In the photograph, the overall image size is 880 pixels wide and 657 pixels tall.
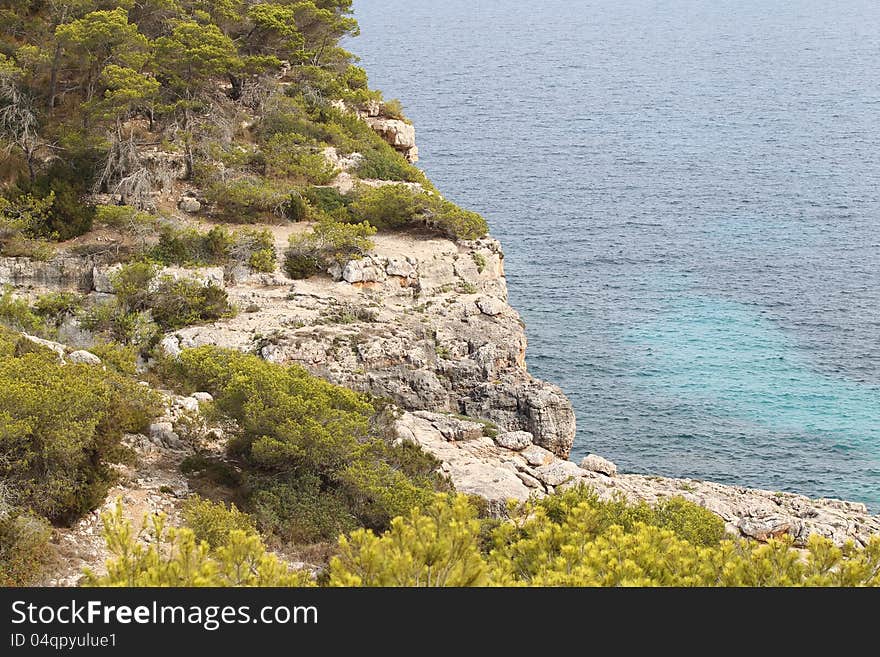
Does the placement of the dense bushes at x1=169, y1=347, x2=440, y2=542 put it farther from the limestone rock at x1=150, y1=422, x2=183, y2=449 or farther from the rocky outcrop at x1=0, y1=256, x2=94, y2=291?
the rocky outcrop at x1=0, y1=256, x2=94, y2=291

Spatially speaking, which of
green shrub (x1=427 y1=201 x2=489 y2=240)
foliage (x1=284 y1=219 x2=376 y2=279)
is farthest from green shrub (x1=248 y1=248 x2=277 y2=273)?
green shrub (x1=427 y1=201 x2=489 y2=240)

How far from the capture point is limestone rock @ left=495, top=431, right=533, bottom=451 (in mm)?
33981

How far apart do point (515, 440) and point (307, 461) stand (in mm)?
11405

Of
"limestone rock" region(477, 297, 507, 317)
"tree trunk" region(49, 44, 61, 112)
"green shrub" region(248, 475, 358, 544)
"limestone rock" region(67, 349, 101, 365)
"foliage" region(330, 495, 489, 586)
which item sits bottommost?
"green shrub" region(248, 475, 358, 544)

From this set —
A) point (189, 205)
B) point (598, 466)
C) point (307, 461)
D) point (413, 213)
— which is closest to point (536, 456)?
point (598, 466)

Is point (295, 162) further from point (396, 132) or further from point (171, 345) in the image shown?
point (171, 345)

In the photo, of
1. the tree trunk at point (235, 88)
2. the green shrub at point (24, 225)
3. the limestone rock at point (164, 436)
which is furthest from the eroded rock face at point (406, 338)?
the tree trunk at point (235, 88)

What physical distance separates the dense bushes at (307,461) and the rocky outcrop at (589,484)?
13.9ft

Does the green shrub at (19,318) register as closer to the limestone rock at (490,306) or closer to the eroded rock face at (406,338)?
the eroded rock face at (406,338)

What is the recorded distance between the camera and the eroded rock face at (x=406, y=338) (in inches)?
1405

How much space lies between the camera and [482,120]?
109 meters

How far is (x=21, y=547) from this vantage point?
59.2 feet

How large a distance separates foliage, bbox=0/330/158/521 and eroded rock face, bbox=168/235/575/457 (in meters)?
11.7
